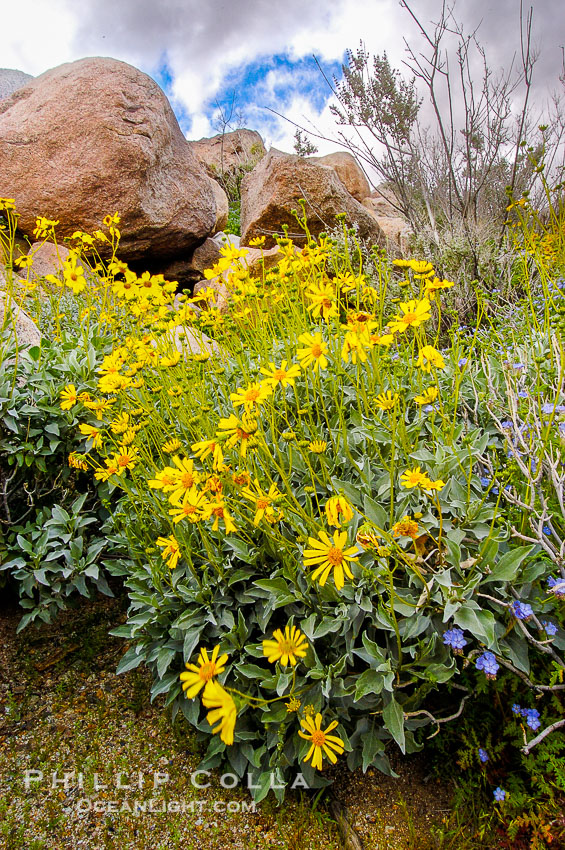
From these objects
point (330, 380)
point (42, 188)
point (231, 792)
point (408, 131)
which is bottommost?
point (231, 792)

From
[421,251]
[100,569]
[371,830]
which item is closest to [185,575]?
[100,569]

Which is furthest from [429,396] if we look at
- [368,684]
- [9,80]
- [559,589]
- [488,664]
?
[9,80]

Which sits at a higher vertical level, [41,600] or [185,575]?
[185,575]

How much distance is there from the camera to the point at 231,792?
169 cm

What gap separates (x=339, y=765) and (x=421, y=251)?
4.23 meters

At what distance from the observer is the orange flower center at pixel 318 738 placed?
4.28 ft

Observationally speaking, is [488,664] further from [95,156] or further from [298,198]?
[95,156]

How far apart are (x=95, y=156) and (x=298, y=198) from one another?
2.28 meters

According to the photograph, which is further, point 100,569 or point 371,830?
point 100,569

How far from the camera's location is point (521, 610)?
1389mm

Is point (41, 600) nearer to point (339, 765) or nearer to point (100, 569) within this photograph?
point (100, 569)

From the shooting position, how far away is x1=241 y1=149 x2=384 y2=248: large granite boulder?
605cm

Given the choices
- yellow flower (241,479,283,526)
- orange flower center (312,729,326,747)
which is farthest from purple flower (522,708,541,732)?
yellow flower (241,479,283,526)

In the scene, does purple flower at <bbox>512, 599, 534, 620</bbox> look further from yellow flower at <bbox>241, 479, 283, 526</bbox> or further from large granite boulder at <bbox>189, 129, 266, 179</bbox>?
large granite boulder at <bbox>189, 129, 266, 179</bbox>
